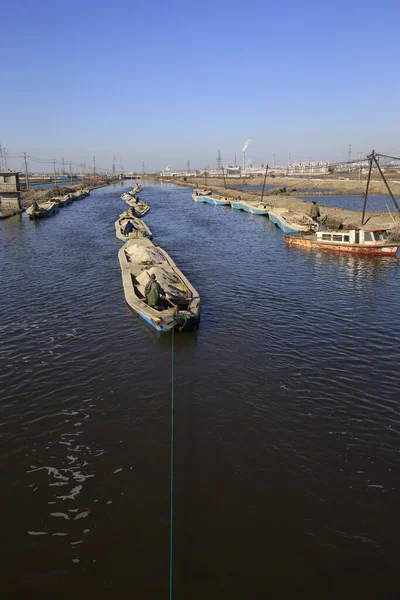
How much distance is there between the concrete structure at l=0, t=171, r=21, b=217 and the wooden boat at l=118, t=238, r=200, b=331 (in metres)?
41.4

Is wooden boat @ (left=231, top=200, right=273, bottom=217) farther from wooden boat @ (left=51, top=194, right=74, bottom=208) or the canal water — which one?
the canal water

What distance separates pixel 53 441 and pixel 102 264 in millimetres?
21258

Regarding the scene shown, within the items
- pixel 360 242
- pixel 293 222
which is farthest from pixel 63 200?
pixel 360 242

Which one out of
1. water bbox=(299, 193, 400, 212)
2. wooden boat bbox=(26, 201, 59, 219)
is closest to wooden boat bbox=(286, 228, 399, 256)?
water bbox=(299, 193, 400, 212)

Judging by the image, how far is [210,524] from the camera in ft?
25.9

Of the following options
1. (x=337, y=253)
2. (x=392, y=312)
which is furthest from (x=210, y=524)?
(x=337, y=253)

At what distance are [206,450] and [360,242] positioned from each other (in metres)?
27.0

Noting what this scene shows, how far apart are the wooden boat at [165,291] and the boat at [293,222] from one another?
19260 millimetres

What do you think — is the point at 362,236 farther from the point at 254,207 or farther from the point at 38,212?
the point at 38,212

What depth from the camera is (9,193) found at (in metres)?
61.6

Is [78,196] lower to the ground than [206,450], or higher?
higher

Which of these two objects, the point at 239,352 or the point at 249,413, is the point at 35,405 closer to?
the point at 249,413

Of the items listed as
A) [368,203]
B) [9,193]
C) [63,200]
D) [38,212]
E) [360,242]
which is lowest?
[360,242]

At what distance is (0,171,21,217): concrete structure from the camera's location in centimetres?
5984
